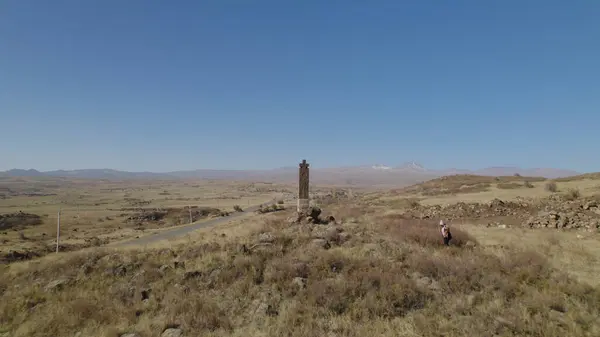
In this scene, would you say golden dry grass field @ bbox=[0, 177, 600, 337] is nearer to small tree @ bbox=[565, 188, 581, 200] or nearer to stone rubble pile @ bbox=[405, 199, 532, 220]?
stone rubble pile @ bbox=[405, 199, 532, 220]

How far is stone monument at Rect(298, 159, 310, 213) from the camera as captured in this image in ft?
69.4

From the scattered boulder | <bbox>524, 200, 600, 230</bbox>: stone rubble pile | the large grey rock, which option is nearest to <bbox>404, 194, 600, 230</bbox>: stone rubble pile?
<bbox>524, 200, 600, 230</bbox>: stone rubble pile

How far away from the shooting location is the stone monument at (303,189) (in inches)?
833

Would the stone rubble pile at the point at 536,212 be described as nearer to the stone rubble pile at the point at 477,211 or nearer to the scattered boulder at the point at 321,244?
the stone rubble pile at the point at 477,211

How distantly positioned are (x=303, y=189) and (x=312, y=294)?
481 inches

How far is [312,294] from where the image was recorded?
9.45 metres

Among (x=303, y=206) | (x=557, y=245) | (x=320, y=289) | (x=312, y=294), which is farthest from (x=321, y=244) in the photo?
(x=557, y=245)

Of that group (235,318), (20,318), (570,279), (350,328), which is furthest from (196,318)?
(570,279)

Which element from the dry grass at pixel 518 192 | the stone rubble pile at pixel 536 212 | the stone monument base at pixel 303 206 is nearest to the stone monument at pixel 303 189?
the stone monument base at pixel 303 206

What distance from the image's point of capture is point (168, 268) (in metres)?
13.3

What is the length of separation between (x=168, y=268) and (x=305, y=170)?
10.8 m

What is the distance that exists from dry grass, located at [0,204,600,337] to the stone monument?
21.1ft

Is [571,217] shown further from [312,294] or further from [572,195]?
[312,294]

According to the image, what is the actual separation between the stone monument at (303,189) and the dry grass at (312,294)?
21.1ft
